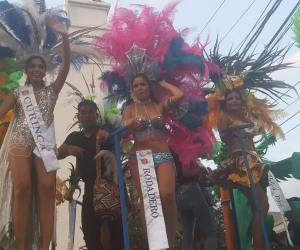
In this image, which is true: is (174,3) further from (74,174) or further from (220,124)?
(74,174)

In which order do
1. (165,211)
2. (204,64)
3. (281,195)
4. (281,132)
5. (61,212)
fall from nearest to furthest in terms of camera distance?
(165,211) → (281,195) → (204,64) → (281,132) → (61,212)

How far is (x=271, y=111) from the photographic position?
4.69 metres

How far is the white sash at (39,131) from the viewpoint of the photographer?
11.0 feet

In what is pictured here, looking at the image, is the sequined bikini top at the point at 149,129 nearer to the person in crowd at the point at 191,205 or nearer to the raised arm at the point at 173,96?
the raised arm at the point at 173,96

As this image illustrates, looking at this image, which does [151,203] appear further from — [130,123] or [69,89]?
[69,89]

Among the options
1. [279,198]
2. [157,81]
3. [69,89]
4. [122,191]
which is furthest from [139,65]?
[69,89]

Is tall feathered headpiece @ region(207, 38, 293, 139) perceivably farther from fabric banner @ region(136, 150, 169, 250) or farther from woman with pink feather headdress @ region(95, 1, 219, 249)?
fabric banner @ region(136, 150, 169, 250)

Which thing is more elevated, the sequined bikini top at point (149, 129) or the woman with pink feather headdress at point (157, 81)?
the woman with pink feather headdress at point (157, 81)

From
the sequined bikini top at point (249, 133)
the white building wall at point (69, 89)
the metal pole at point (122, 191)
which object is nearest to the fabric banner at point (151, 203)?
the metal pole at point (122, 191)

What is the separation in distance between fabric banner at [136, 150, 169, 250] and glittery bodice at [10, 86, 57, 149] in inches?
33.1

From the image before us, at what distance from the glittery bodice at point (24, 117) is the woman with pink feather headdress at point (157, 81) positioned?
66 centimetres

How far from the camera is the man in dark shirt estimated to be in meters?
3.78

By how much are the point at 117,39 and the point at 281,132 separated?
2.03 metres

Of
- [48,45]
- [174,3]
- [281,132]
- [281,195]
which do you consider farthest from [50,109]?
[281,132]
